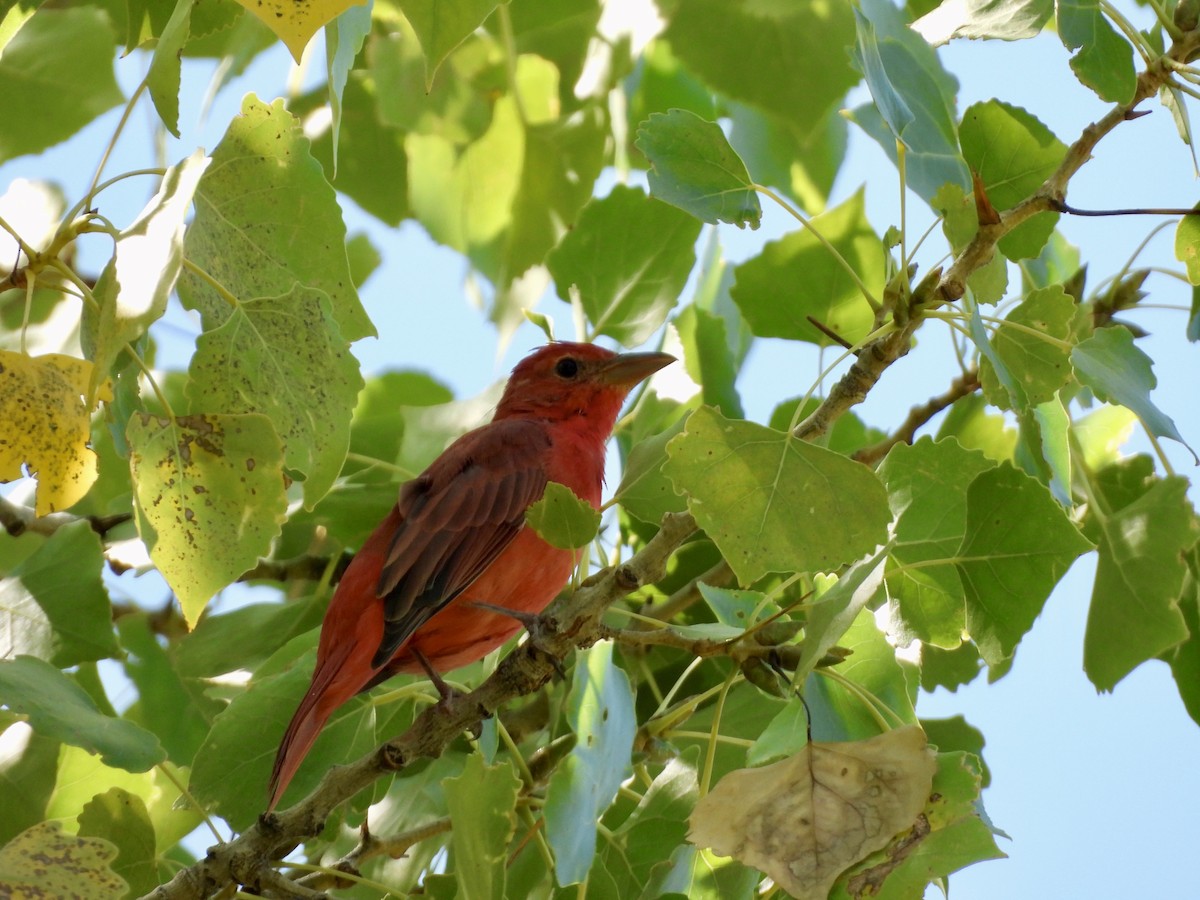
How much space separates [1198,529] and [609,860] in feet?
3.66

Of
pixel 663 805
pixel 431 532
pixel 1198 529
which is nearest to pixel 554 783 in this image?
pixel 663 805

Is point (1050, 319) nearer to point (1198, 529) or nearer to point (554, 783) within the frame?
point (1198, 529)

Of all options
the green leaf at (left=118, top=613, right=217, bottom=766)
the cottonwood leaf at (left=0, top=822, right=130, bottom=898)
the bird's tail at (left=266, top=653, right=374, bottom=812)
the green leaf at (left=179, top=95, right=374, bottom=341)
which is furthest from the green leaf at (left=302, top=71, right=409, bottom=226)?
the cottonwood leaf at (left=0, top=822, right=130, bottom=898)

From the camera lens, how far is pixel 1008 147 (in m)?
2.12

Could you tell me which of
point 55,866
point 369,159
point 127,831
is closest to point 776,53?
point 369,159

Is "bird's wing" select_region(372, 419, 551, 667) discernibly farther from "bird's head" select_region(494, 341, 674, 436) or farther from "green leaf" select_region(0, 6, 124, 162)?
"green leaf" select_region(0, 6, 124, 162)

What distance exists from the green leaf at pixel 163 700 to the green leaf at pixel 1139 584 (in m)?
1.83

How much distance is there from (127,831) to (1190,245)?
6.59ft

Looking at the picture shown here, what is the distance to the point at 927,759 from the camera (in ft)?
5.57

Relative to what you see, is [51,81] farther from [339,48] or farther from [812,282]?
[812,282]

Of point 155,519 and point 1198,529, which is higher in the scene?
point 1198,529

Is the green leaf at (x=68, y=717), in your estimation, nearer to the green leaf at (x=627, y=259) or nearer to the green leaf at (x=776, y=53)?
the green leaf at (x=627, y=259)

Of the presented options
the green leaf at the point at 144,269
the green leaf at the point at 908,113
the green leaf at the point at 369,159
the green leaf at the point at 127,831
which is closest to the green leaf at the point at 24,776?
the green leaf at the point at 127,831

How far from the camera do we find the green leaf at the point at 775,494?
5.40ft
